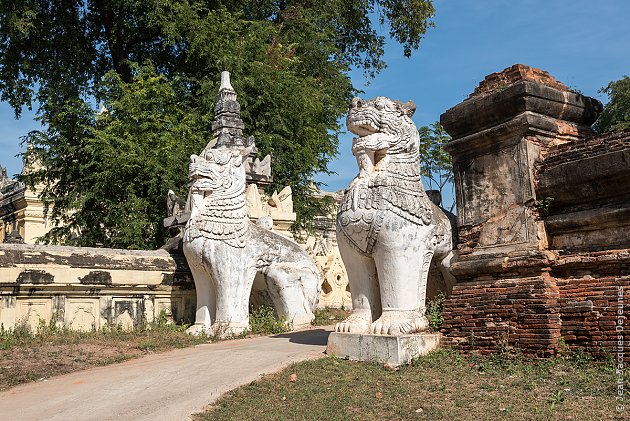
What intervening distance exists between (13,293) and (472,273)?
5963 millimetres

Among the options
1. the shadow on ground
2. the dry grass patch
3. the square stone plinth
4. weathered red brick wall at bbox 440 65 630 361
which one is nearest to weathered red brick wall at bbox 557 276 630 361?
weathered red brick wall at bbox 440 65 630 361

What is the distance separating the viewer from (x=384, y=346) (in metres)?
6.30

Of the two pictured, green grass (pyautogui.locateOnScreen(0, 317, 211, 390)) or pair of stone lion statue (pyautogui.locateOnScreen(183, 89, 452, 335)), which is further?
green grass (pyautogui.locateOnScreen(0, 317, 211, 390))

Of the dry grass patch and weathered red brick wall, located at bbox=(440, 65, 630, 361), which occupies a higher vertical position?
weathered red brick wall, located at bbox=(440, 65, 630, 361)

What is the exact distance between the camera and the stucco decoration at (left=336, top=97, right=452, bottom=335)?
669 cm

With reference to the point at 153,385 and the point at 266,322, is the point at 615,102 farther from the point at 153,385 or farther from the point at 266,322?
the point at 153,385

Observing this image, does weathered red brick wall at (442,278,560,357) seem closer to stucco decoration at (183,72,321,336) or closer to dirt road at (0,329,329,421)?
dirt road at (0,329,329,421)

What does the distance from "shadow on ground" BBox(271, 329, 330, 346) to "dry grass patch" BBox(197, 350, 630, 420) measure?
5.75 ft

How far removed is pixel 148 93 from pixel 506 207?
42.2ft

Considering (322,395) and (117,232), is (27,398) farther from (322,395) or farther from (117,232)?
(117,232)

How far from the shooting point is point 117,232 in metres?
16.1

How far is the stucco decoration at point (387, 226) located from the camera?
6.69 m

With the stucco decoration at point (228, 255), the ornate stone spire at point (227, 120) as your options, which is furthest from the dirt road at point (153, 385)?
the ornate stone spire at point (227, 120)

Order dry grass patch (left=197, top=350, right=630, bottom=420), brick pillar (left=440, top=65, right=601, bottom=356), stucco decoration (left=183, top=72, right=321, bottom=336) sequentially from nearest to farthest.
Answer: dry grass patch (left=197, top=350, right=630, bottom=420) → brick pillar (left=440, top=65, right=601, bottom=356) → stucco decoration (left=183, top=72, right=321, bottom=336)
